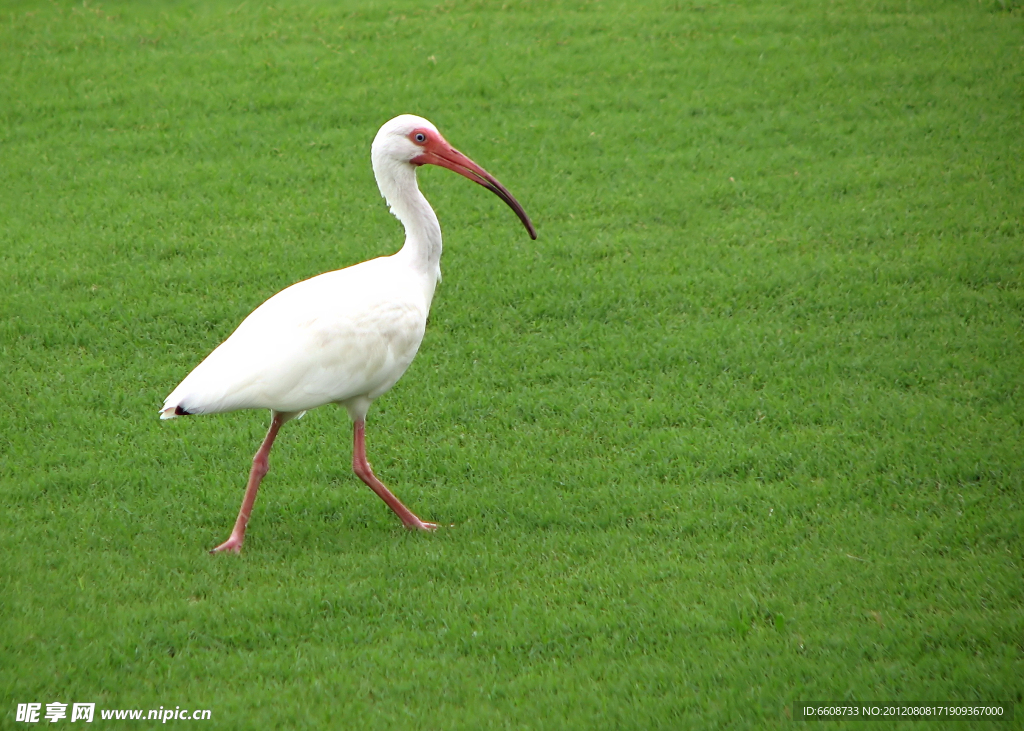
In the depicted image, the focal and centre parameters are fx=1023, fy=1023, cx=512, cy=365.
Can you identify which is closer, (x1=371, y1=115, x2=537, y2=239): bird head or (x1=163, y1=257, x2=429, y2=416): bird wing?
(x1=163, y1=257, x2=429, y2=416): bird wing

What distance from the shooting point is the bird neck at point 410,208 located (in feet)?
18.0

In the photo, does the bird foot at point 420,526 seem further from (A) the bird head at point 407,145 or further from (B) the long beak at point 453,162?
(A) the bird head at point 407,145

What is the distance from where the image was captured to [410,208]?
5.50 m

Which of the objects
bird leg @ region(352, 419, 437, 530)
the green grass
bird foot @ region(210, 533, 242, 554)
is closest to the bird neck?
bird leg @ region(352, 419, 437, 530)

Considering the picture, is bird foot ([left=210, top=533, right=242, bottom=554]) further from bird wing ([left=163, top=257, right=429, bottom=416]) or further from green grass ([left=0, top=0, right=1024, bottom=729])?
bird wing ([left=163, top=257, right=429, bottom=416])

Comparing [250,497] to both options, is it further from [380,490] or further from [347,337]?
[347,337]

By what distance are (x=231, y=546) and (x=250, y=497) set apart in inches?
10.3

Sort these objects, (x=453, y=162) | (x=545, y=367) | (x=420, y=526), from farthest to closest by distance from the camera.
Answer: (x=545, y=367) → (x=453, y=162) → (x=420, y=526)

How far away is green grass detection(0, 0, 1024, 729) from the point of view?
437cm

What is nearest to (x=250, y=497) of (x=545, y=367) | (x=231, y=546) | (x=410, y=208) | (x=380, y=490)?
(x=231, y=546)

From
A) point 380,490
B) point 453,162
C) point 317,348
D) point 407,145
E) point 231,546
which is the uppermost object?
point 407,145

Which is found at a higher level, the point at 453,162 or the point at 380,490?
the point at 453,162

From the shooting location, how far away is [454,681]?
4.23m

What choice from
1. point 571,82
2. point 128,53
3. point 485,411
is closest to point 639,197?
point 571,82
